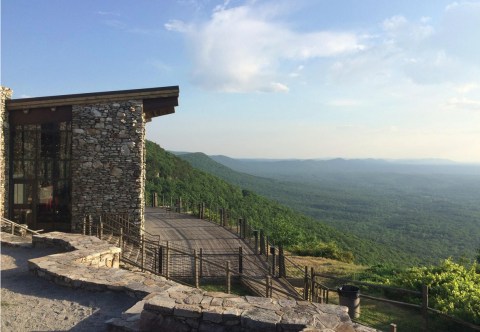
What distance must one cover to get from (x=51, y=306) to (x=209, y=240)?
1034 centimetres

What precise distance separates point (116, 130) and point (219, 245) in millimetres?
6256

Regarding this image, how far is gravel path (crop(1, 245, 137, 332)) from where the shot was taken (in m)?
5.79

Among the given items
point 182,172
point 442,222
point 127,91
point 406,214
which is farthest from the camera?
point 406,214

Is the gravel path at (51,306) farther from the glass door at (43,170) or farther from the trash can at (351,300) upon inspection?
the glass door at (43,170)

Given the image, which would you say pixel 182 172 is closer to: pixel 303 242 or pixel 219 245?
pixel 303 242

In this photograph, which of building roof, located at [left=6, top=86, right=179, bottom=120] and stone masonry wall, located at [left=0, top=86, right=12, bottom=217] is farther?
building roof, located at [left=6, top=86, right=179, bottom=120]

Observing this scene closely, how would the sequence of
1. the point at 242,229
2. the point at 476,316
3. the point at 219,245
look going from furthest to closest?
the point at 242,229
the point at 219,245
the point at 476,316

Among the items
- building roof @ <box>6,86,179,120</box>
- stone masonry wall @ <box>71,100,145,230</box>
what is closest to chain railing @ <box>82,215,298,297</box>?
stone masonry wall @ <box>71,100,145,230</box>

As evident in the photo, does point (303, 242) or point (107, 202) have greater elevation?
point (107, 202)

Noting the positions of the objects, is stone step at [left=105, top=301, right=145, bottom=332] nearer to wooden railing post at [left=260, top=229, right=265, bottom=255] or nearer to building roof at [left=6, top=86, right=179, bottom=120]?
wooden railing post at [left=260, top=229, right=265, bottom=255]

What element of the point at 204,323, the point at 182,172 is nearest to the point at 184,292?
the point at 204,323

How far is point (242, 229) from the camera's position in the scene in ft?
58.9

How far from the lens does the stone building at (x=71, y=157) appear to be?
564 inches

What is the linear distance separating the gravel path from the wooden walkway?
4909mm
